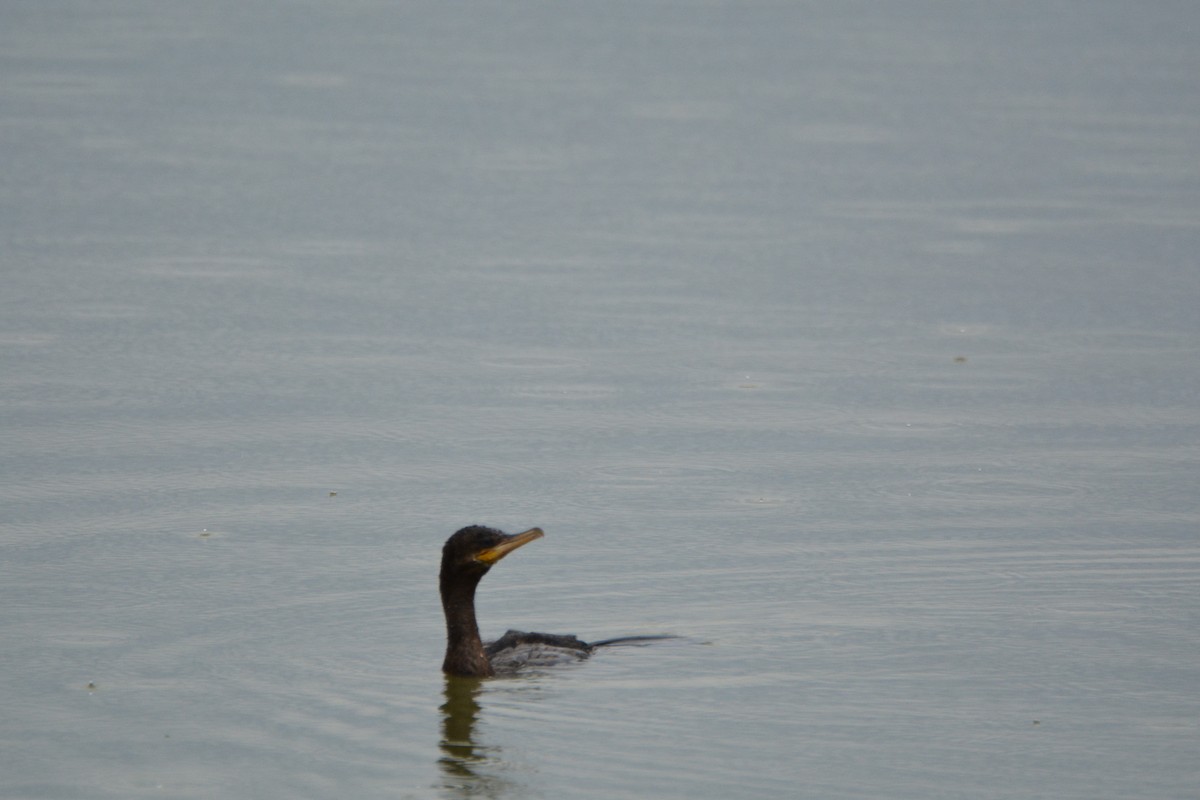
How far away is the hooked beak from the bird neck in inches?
7.0

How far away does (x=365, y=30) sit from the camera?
25984mm

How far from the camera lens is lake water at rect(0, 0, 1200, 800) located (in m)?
7.15

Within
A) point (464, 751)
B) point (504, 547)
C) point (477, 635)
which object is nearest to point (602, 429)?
point (504, 547)

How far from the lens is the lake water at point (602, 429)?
7152 millimetres

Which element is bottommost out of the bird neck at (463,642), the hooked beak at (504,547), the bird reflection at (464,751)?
the bird reflection at (464,751)

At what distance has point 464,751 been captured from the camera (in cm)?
700

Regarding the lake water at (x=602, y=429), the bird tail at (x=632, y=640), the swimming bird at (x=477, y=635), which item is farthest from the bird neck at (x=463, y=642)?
the bird tail at (x=632, y=640)

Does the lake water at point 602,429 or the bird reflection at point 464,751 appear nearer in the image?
the bird reflection at point 464,751

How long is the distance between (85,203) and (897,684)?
1038 cm

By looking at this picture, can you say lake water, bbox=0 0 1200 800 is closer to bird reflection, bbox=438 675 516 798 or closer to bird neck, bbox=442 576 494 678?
bird reflection, bbox=438 675 516 798

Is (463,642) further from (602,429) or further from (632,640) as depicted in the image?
(602,429)

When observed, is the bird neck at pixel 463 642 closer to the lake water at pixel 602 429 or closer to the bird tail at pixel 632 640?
the lake water at pixel 602 429

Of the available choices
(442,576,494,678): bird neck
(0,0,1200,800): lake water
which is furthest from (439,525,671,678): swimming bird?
(0,0,1200,800): lake water

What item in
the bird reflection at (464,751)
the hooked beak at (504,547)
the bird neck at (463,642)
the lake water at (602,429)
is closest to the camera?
the bird reflection at (464,751)
